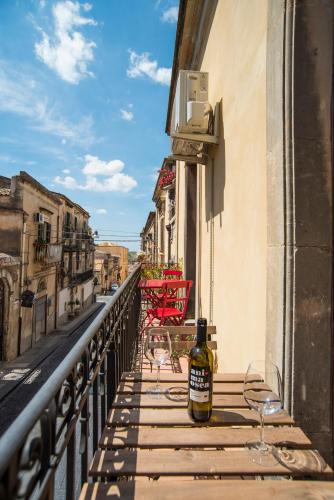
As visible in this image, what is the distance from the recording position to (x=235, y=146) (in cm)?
348

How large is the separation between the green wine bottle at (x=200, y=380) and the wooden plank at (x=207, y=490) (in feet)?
1.37

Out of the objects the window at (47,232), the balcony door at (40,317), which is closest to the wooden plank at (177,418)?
the balcony door at (40,317)

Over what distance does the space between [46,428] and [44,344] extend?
20841 millimetres

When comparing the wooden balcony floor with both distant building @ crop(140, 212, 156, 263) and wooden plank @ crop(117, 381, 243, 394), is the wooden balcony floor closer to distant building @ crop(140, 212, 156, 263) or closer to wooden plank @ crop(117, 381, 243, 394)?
wooden plank @ crop(117, 381, 243, 394)

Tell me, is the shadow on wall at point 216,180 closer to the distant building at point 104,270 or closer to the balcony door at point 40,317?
the balcony door at point 40,317

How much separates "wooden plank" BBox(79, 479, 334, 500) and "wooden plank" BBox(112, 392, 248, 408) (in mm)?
588

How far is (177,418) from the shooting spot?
174cm

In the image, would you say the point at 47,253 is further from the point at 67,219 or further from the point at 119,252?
the point at 119,252

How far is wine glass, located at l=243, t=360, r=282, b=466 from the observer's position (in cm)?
145

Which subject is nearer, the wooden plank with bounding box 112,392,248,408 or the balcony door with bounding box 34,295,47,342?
the wooden plank with bounding box 112,392,248,408

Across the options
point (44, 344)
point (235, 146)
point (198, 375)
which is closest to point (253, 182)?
point (235, 146)

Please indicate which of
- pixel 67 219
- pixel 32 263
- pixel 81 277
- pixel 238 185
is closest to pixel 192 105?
pixel 238 185

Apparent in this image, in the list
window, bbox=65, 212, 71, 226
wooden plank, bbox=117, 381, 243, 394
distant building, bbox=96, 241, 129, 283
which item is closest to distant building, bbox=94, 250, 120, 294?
distant building, bbox=96, 241, 129, 283

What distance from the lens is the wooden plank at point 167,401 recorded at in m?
1.89
